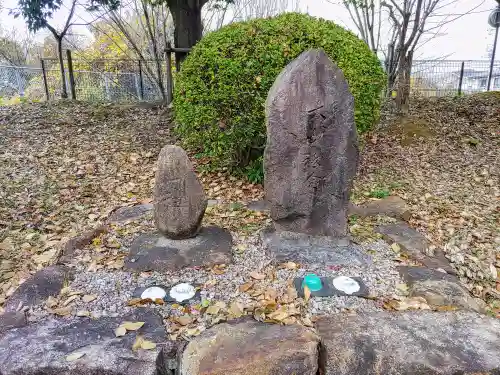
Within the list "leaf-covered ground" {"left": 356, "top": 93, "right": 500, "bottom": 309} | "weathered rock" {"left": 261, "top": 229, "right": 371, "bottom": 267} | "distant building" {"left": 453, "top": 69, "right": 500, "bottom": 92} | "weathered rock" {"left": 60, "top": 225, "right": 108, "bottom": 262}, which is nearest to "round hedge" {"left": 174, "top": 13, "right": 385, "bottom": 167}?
"leaf-covered ground" {"left": 356, "top": 93, "right": 500, "bottom": 309}

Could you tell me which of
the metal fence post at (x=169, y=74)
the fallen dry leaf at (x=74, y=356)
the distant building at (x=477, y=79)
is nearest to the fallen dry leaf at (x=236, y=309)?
the fallen dry leaf at (x=74, y=356)

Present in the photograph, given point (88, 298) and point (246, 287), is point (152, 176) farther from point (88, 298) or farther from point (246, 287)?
point (246, 287)

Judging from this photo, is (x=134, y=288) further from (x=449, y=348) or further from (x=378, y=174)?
(x=378, y=174)

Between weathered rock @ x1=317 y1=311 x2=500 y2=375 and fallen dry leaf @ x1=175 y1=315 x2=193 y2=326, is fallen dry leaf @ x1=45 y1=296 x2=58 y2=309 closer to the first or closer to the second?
fallen dry leaf @ x1=175 y1=315 x2=193 y2=326

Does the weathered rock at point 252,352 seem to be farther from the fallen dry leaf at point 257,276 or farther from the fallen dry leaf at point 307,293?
the fallen dry leaf at point 257,276

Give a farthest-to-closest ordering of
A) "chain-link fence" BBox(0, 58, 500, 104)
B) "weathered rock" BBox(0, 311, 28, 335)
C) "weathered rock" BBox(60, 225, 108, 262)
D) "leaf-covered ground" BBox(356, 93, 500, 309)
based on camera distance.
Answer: "chain-link fence" BBox(0, 58, 500, 104) < "leaf-covered ground" BBox(356, 93, 500, 309) < "weathered rock" BBox(60, 225, 108, 262) < "weathered rock" BBox(0, 311, 28, 335)

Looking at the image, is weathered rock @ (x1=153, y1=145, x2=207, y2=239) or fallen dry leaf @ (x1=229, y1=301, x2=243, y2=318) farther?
weathered rock @ (x1=153, y1=145, x2=207, y2=239)

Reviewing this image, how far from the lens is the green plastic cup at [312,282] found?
272cm

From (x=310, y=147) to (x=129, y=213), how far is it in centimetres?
206

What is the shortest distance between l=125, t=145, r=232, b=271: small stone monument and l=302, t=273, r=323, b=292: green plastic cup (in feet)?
2.08

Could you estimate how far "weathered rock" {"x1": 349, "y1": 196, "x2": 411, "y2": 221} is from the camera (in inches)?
162

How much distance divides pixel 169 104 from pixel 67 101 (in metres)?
2.13

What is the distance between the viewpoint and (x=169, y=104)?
26.1 feet

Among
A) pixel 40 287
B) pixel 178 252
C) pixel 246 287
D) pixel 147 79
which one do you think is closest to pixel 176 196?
pixel 178 252
